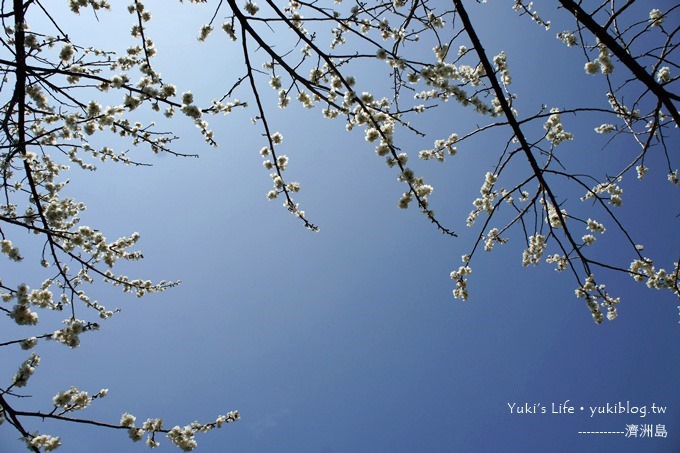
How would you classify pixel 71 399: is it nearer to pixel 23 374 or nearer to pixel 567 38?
pixel 23 374

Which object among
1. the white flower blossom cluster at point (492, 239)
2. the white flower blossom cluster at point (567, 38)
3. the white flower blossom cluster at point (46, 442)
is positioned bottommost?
the white flower blossom cluster at point (46, 442)

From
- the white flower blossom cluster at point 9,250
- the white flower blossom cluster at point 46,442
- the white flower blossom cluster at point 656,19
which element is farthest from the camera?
the white flower blossom cluster at point 9,250

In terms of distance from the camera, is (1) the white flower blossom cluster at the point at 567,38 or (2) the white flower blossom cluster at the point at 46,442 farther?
(1) the white flower blossom cluster at the point at 567,38

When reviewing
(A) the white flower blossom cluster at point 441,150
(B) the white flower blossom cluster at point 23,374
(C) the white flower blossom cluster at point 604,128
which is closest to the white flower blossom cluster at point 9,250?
(B) the white flower blossom cluster at point 23,374

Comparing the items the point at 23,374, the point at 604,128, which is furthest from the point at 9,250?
the point at 604,128

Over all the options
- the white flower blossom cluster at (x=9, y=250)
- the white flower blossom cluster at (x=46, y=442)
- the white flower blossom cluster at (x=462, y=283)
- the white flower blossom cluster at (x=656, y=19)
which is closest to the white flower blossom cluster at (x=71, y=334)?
the white flower blossom cluster at (x=46, y=442)

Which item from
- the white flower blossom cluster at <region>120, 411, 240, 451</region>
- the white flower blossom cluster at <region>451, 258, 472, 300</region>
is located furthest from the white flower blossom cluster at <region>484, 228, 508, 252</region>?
the white flower blossom cluster at <region>120, 411, 240, 451</region>

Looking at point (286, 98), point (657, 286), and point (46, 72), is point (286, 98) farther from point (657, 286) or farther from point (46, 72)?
point (657, 286)

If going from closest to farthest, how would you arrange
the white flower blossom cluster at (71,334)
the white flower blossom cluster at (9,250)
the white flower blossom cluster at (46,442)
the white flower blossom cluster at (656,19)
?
the white flower blossom cluster at (656,19)
the white flower blossom cluster at (46,442)
the white flower blossom cluster at (71,334)
the white flower blossom cluster at (9,250)

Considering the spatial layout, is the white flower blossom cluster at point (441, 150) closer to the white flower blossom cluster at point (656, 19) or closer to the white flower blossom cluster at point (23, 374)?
the white flower blossom cluster at point (656, 19)

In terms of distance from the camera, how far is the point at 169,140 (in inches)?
217

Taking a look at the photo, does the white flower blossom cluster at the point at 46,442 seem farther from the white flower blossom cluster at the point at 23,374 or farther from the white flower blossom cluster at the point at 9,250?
the white flower blossom cluster at the point at 9,250

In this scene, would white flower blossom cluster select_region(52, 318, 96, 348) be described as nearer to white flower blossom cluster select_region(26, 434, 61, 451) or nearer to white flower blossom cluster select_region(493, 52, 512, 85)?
white flower blossom cluster select_region(26, 434, 61, 451)

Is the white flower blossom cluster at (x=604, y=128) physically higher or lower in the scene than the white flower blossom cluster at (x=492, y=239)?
higher
